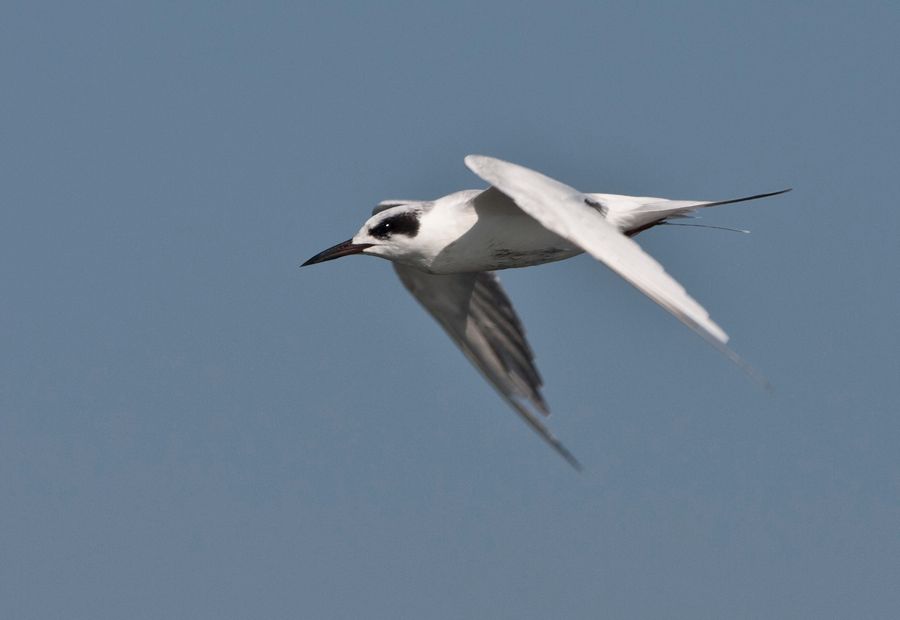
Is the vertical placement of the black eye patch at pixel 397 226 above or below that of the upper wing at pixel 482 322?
above

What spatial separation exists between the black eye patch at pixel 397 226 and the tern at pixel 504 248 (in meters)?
0.01

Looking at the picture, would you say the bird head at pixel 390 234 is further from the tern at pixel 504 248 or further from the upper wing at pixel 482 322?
the upper wing at pixel 482 322

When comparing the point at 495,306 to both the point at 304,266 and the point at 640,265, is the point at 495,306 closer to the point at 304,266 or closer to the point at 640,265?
Result: the point at 304,266

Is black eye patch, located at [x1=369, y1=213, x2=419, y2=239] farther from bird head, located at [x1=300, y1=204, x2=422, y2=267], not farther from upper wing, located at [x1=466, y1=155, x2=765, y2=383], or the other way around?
upper wing, located at [x1=466, y1=155, x2=765, y2=383]

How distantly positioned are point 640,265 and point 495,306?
811cm

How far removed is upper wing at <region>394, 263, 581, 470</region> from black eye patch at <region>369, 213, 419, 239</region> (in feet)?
12.1

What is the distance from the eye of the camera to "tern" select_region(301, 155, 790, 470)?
12422 millimetres

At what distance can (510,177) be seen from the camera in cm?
1429

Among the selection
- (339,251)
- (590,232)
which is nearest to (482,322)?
(339,251)

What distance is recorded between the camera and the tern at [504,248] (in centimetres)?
1242

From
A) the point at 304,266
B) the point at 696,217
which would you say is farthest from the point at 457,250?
the point at 696,217

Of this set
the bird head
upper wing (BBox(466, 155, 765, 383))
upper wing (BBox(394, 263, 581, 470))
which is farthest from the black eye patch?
upper wing (BBox(394, 263, 581, 470))

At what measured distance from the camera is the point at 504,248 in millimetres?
16016

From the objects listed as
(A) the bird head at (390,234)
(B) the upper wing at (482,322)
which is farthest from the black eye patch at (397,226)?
(B) the upper wing at (482,322)
